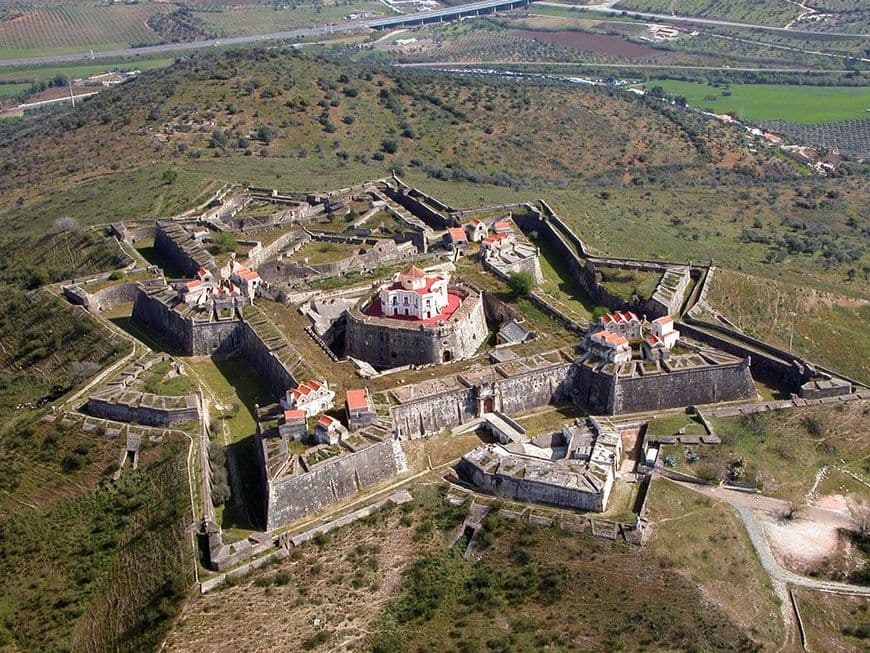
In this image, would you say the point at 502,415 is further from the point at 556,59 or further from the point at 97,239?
the point at 556,59

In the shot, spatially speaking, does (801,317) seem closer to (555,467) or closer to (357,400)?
(555,467)

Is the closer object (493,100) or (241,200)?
(241,200)

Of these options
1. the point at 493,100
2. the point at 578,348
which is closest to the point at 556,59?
the point at 493,100

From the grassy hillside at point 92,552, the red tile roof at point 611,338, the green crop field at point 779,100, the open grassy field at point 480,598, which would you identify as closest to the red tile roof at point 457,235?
the red tile roof at point 611,338

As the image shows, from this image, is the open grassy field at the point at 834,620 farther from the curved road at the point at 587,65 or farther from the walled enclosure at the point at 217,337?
the curved road at the point at 587,65

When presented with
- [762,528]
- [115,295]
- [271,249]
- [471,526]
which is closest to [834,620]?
[762,528]
